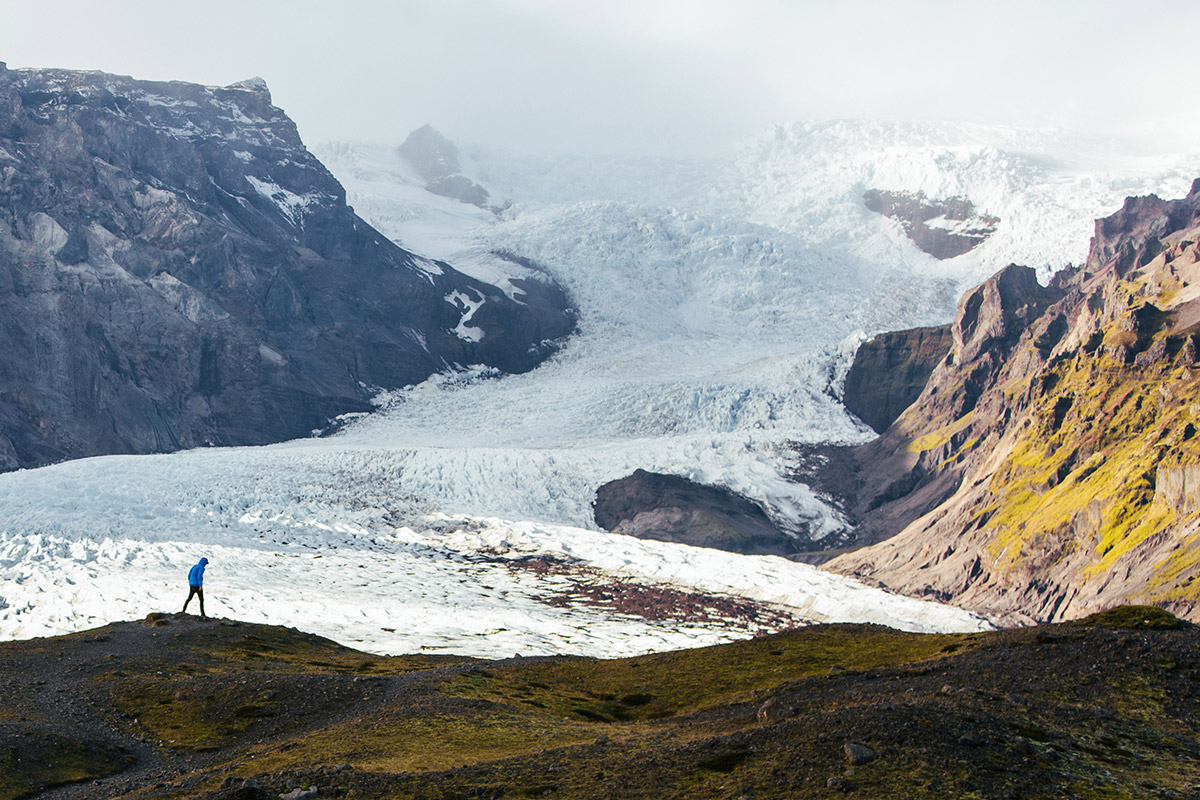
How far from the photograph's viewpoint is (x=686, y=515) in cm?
13112

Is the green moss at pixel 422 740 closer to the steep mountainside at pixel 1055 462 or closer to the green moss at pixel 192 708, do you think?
the green moss at pixel 192 708

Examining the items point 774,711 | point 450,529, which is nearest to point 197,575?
point 774,711

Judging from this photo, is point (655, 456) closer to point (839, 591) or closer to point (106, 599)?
point (839, 591)

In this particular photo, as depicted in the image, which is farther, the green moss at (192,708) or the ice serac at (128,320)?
the ice serac at (128,320)

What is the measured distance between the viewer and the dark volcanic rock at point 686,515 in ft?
417

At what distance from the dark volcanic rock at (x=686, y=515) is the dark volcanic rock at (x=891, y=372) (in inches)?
1969

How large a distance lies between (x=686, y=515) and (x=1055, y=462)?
43.6 metres

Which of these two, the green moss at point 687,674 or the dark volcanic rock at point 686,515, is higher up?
the green moss at point 687,674

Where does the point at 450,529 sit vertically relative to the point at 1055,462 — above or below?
below

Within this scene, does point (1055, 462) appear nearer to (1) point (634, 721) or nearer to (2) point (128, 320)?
(1) point (634, 721)

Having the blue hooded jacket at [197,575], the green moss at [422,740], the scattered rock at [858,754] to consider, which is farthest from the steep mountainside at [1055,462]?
the blue hooded jacket at [197,575]

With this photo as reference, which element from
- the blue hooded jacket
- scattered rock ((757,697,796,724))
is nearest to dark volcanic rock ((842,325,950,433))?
the blue hooded jacket

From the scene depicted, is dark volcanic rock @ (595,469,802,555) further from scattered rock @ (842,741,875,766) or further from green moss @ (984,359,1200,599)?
scattered rock @ (842,741,875,766)

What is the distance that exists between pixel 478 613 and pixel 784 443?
79.4 meters
